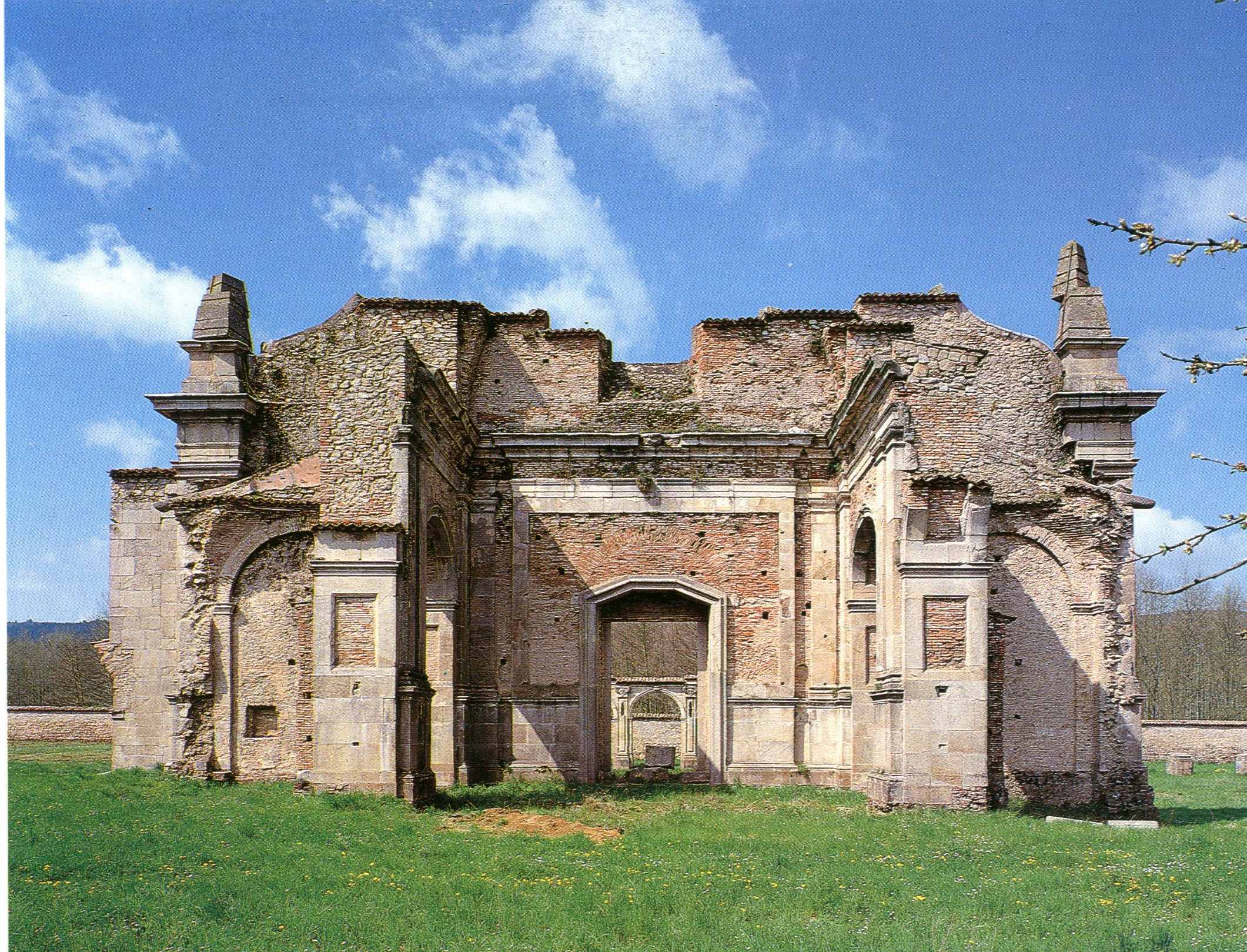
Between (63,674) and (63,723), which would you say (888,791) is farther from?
(63,674)

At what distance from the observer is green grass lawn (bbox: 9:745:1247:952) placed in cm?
693

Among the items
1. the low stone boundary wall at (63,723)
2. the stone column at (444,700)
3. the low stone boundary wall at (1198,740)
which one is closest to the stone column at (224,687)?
the stone column at (444,700)

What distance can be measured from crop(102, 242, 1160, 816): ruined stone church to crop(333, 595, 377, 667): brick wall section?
1.68 metres

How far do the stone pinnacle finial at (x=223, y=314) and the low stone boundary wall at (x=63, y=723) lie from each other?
1570 cm

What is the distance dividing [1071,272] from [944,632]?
8053 mm

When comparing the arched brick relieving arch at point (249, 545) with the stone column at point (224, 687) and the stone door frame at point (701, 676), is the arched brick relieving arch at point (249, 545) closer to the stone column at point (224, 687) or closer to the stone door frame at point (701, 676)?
the stone column at point (224, 687)

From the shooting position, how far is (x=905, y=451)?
13039 mm

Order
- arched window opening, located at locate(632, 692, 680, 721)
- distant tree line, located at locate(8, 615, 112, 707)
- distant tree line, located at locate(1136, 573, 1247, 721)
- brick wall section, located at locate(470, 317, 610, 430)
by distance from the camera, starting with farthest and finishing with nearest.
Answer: distant tree line, located at locate(1136, 573, 1247, 721), distant tree line, located at locate(8, 615, 112, 707), arched window opening, located at locate(632, 692, 680, 721), brick wall section, located at locate(470, 317, 610, 430)

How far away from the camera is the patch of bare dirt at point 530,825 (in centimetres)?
1099

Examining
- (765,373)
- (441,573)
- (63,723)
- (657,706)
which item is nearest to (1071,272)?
(765,373)

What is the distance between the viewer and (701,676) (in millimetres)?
17000

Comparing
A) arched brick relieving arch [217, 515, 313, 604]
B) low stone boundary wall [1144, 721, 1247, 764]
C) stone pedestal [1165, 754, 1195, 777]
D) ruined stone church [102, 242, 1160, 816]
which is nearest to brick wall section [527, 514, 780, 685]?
ruined stone church [102, 242, 1160, 816]

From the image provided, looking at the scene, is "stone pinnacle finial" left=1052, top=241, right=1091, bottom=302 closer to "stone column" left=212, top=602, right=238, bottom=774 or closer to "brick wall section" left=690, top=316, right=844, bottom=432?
"brick wall section" left=690, top=316, right=844, bottom=432

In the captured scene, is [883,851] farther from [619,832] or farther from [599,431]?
[599,431]
